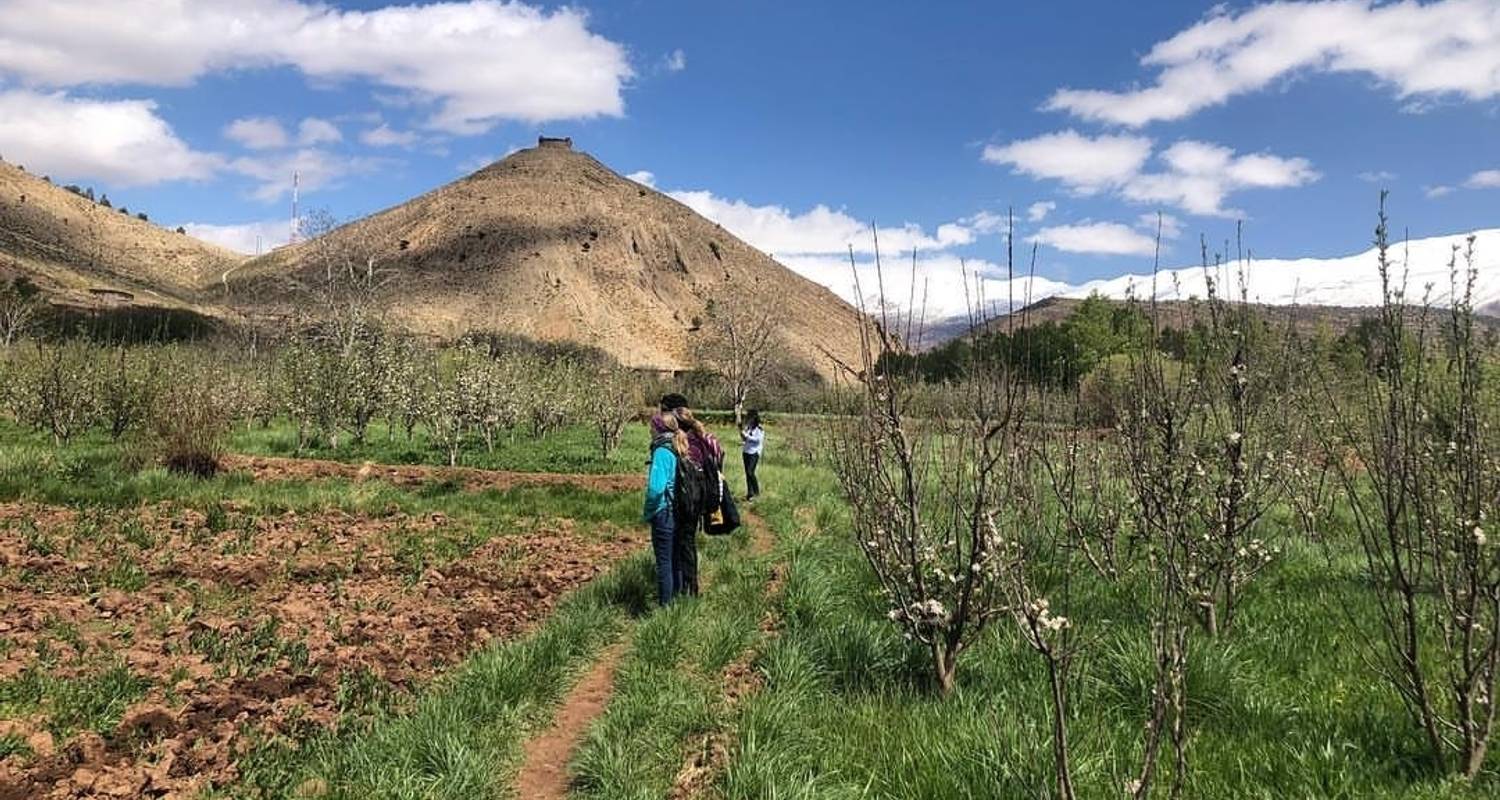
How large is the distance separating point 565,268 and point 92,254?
177 ft

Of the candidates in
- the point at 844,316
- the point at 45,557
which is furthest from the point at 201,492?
the point at 844,316

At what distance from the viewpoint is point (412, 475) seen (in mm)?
16875

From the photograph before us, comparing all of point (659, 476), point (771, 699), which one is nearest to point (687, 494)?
point (659, 476)

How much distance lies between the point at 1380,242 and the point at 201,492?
49.1 ft

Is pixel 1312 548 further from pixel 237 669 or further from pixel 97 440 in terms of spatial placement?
pixel 97 440

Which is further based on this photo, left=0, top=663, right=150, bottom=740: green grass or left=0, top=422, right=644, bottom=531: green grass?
left=0, top=422, right=644, bottom=531: green grass

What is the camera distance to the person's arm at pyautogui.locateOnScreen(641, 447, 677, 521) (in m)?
7.39

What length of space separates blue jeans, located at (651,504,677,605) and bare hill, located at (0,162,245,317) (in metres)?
81.1

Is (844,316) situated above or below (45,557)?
above

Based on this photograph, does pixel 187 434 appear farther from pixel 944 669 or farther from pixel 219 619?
pixel 944 669

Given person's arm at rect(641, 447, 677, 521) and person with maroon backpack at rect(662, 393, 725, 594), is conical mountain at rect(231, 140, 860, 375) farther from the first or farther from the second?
person's arm at rect(641, 447, 677, 521)

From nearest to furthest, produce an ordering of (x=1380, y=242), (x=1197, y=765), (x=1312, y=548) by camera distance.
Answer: (x=1197, y=765) < (x=1380, y=242) < (x=1312, y=548)

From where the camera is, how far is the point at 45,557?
Answer: 8.13 m

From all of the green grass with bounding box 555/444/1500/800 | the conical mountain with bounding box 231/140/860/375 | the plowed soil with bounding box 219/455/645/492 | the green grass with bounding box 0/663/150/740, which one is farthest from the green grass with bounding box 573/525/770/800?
the conical mountain with bounding box 231/140/860/375
